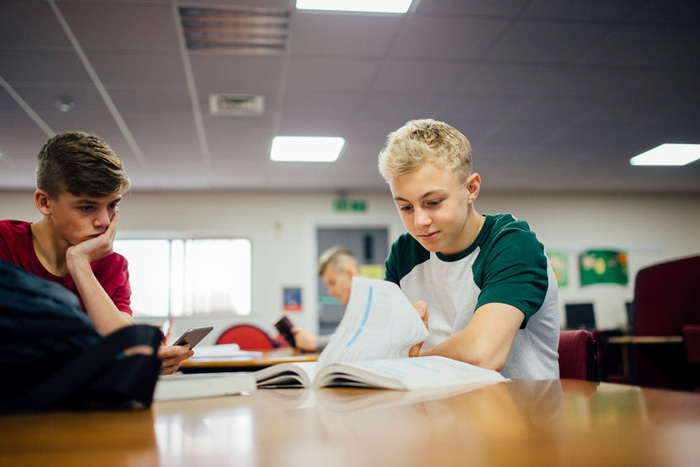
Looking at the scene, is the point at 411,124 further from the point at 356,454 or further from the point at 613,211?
the point at 613,211

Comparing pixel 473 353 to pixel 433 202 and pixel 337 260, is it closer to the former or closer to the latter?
pixel 433 202

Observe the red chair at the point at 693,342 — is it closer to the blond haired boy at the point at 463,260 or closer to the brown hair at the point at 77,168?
the blond haired boy at the point at 463,260

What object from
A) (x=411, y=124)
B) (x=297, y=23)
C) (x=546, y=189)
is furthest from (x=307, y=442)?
(x=546, y=189)

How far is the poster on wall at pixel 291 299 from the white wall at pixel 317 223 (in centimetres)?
7

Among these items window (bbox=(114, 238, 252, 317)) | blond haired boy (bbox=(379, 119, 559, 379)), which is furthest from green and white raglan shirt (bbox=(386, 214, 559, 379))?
window (bbox=(114, 238, 252, 317))

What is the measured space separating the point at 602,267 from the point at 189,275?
5.43m

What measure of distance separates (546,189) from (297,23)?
5241mm

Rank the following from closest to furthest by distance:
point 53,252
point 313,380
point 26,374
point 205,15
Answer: point 26,374 < point 313,380 < point 53,252 < point 205,15

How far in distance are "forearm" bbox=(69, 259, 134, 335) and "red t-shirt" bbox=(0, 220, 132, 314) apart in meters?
0.07

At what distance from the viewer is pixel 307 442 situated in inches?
15.1

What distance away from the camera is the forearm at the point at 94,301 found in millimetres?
1460

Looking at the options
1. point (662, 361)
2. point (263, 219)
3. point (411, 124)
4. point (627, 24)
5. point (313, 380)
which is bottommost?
point (662, 361)

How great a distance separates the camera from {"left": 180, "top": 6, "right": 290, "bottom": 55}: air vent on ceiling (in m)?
3.09

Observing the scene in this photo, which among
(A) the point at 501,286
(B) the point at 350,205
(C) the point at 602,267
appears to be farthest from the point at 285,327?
(C) the point at 602,267
